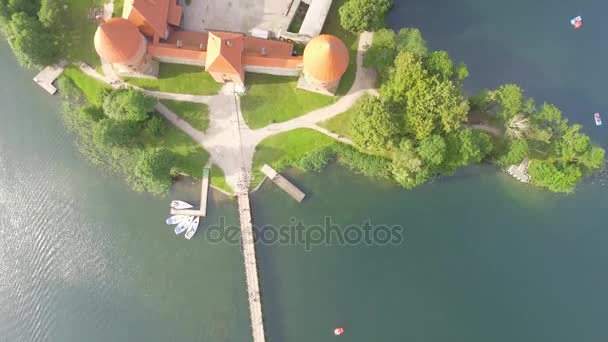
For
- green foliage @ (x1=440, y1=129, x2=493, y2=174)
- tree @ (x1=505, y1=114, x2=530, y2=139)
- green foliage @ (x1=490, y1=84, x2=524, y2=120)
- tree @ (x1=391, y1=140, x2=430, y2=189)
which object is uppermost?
green foliage @ (x1=490, y1=84, x2=524, y2=120)

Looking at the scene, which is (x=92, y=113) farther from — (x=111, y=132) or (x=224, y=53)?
(x=224, y=53)

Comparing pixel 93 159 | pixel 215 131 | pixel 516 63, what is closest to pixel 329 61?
pixel 215 131

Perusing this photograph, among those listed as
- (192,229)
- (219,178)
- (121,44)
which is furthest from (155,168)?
(121,44)

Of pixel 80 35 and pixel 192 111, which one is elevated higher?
pixel 80 35

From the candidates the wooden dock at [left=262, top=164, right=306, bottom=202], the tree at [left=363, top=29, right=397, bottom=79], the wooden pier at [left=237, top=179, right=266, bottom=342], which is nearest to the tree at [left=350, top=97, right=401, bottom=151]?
the tree at [left=363, top=29, right=397, bottom=79]

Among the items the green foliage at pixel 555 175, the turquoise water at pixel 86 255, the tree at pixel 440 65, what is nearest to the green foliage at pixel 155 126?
the turquoise water at pixel 86 255

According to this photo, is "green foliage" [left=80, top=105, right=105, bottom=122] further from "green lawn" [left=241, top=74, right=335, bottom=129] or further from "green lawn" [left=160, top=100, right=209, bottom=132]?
"green lawn" [left=241, top=74, right=335, bottom=129]

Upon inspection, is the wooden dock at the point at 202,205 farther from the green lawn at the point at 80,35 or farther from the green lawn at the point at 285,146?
the green lawn at the point at 80,35
